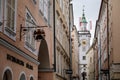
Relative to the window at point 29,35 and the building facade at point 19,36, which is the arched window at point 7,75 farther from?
the window at point 29,35

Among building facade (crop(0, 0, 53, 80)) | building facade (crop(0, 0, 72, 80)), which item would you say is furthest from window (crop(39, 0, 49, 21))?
building facade (crop(0, 0, 53, 80))

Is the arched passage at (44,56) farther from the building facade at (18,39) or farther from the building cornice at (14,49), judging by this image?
the building cornice at (14,49)

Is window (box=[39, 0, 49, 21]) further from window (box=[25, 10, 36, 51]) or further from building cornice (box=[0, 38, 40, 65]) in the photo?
building cornice (box=[0, 38, 40, 65])

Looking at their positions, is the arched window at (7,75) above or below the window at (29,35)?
below

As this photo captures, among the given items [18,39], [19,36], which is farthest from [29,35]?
[18,39]

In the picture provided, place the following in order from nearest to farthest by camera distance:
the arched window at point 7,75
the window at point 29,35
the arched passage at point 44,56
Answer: the arched window at point 7,75 → the window at point 29,35 → the arched passage at point 44,56

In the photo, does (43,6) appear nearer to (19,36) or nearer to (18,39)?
(19,36)

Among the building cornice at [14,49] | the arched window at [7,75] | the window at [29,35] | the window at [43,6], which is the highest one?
the window at [43,6]

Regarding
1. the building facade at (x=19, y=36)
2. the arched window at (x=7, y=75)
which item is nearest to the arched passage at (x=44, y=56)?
the building facade at (x=19, y=36)

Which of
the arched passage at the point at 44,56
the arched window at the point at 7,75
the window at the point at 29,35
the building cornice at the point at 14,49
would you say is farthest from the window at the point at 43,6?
the arched window at the point at 7,75

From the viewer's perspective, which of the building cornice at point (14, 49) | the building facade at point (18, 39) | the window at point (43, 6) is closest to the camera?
the building cornice at point (14, 49)

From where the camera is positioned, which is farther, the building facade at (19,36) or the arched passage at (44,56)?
the arched passage at (44,56)

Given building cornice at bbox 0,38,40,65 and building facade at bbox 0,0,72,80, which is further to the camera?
building facade at bbox 0,0,72,80

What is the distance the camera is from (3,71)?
12711 mm
